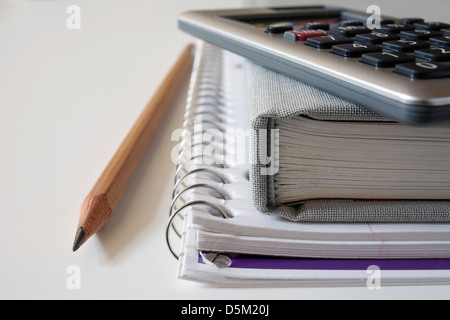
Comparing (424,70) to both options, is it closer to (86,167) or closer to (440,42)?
(440,42)

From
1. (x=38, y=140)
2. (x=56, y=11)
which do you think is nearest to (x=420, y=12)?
(x=38, y=140)

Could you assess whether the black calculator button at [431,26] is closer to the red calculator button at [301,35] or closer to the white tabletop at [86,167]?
the red calculator button at [301,35]

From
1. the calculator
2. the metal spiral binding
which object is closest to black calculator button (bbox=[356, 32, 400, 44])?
the calculator

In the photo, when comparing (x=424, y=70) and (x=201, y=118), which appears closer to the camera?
(x=424, y=70)

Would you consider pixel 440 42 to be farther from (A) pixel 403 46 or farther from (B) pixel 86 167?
(B) pixel 86 167

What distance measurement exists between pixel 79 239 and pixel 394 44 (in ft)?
0.59

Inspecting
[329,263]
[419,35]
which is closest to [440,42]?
[419,35]

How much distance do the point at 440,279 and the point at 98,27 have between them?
648 mm

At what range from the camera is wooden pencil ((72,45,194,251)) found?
223 mm

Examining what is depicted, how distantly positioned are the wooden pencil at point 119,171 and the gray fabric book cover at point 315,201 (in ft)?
0.25

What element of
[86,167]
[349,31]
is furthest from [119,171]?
[349,31]

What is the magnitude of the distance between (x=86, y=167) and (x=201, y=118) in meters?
0.08

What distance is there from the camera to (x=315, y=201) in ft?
0.73

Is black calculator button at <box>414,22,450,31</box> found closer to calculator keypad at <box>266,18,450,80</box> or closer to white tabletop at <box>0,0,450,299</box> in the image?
calculator keypad at <box>266,18,450,80</box>
